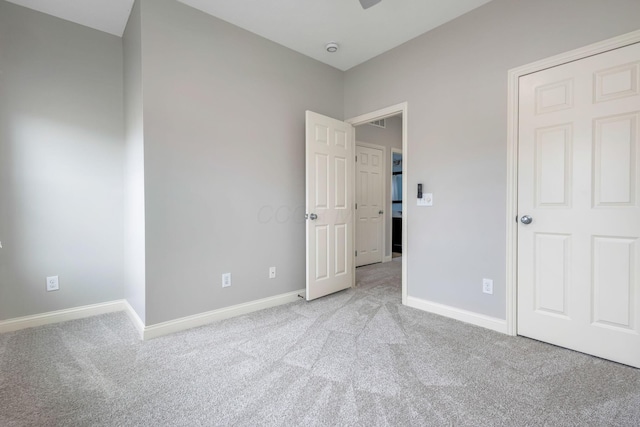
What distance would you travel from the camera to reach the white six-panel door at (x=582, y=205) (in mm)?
1877

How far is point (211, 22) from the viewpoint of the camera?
Result: 2611 mm

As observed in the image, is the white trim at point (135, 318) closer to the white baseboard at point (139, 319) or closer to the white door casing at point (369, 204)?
the white baseboard at point (139, 319)

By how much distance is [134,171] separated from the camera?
2564mm

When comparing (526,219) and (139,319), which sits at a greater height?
(526,219)

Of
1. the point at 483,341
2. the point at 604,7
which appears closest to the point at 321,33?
the point at 604,7

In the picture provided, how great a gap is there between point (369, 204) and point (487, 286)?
284 cm

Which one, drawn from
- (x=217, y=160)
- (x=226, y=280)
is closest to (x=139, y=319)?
(x=226, y=280)

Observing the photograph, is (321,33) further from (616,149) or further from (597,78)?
(616,149)

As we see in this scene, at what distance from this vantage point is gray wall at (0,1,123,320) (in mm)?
2428

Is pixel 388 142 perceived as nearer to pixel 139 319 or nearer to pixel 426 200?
pixel 426 200

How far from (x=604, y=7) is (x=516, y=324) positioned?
233cm

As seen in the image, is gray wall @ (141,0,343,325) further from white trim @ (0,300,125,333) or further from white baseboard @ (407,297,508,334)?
white baseboard @ (407,297,508,334)

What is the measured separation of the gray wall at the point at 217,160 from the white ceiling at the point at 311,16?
7.8 inches

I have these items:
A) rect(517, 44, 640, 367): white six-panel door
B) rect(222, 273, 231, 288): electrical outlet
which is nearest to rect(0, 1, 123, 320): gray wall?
rect(222, 273, 231, 288): electrical outlet
